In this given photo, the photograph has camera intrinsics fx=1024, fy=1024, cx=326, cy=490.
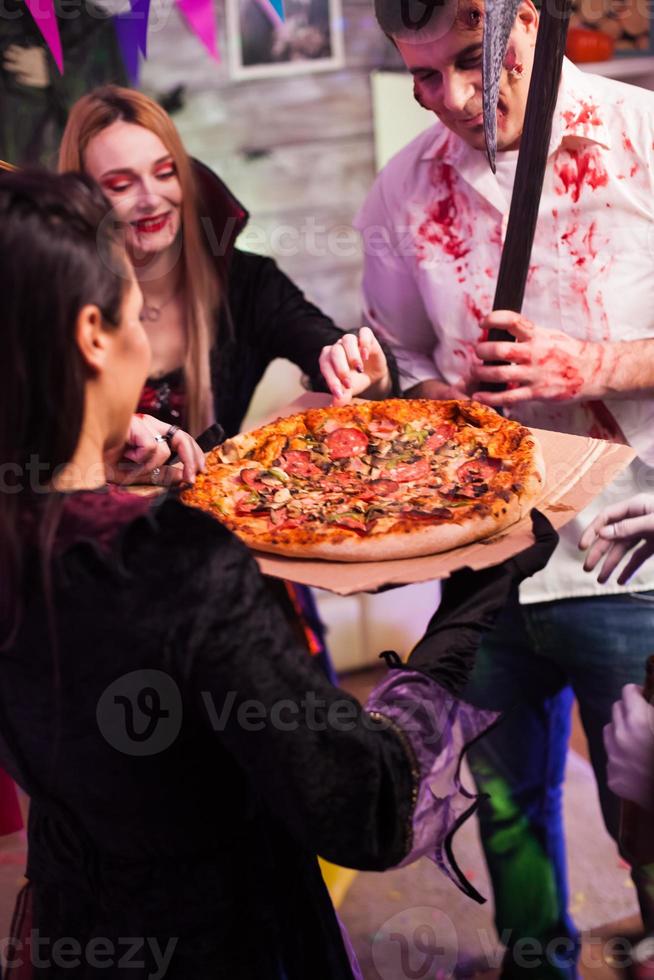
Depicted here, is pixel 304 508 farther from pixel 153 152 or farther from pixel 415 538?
pixel 153 152

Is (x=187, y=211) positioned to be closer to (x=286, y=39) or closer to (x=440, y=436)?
(x=440, y=436)

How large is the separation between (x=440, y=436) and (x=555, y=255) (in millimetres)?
351

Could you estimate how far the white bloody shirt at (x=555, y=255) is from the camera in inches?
60.2

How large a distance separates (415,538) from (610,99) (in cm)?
80

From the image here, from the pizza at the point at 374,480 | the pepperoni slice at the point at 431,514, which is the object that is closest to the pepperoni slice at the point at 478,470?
the pizza at the point at 374,480

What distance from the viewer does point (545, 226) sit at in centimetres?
159

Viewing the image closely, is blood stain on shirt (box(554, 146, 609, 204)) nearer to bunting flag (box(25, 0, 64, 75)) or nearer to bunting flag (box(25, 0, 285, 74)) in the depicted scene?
bunting flag (box(25, 0, 285, 74))

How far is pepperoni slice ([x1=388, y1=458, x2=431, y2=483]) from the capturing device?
1.41 meters

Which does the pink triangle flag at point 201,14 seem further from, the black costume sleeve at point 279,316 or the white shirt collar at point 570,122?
the white shirt collar at point 570,122

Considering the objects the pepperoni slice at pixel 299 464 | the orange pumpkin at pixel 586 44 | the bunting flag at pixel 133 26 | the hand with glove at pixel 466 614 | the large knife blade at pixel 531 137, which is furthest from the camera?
the orange pumpkin at pixel 586 44

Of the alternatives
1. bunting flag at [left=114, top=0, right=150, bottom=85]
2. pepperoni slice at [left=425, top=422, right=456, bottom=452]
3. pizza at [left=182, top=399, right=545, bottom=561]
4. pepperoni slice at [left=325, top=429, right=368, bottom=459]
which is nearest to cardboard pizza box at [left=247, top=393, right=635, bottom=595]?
pizza at [left=182, top=399, right=545, bottom=561]

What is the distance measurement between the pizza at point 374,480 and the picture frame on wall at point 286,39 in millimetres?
1530

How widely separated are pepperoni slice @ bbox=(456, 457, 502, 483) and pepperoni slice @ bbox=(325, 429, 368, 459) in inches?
6.0

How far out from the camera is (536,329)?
147cm
